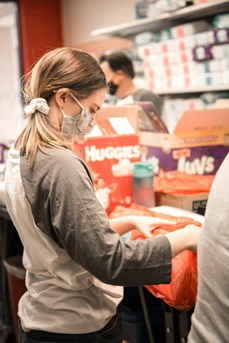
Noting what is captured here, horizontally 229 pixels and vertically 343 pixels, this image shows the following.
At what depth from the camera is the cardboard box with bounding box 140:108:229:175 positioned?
2100 mm

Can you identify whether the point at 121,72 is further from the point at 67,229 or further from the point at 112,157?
the point at 67,229

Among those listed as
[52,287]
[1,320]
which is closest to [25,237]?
[52,287]

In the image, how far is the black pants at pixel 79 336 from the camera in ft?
4.13

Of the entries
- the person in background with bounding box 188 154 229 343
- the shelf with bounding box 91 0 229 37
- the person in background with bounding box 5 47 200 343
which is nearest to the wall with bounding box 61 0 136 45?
the shelf with bounding box 91 0 229 37

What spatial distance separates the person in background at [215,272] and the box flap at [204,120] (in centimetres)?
116

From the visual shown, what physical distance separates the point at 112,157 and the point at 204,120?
469 mm

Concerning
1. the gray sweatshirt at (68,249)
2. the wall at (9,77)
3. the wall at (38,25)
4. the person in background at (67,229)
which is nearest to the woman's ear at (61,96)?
the person in background at (67,229)

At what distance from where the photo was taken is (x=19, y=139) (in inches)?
49.4

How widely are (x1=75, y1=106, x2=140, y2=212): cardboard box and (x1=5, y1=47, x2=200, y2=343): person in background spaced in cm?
62

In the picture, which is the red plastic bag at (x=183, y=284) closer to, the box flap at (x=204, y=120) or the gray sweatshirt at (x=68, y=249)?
the gray sweatshirt at (x=68, y=249)

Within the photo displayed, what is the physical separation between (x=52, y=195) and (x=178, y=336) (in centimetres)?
75

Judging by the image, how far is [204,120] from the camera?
7.03 ft

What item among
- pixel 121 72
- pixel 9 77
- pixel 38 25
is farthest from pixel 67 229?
pixel 9 77

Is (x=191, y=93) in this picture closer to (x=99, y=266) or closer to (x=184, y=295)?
(x=184, y=295)
